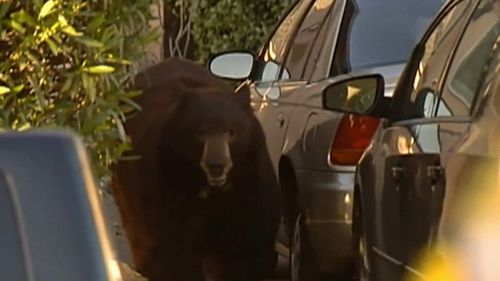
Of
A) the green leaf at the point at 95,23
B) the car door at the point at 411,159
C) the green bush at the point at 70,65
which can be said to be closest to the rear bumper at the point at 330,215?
the car door at the point at 411,159

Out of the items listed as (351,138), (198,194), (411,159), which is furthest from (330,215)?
(411,159)

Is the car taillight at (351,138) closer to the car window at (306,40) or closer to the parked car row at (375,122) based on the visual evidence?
the parked car row at (375,122)

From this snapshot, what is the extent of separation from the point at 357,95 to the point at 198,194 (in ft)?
6.66

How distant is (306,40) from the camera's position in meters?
10.1

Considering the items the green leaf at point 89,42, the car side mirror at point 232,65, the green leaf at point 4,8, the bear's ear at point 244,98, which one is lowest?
the bear's ear at point 244,98

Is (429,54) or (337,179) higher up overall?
(429,54)

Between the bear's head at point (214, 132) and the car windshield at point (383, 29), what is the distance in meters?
0.72

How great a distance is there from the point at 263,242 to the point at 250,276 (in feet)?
0.70

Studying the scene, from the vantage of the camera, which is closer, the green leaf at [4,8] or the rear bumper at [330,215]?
the green leaf at [4,8]

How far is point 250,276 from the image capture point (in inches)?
373

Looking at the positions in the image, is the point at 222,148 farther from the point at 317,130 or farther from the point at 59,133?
the point at 59,133

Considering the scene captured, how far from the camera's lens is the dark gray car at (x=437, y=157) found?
4.98 metres

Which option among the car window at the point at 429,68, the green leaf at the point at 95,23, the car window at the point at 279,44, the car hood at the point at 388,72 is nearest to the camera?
the green leaf at the point at 95,23

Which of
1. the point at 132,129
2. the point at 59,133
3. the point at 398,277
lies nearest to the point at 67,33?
the point at 398,277
